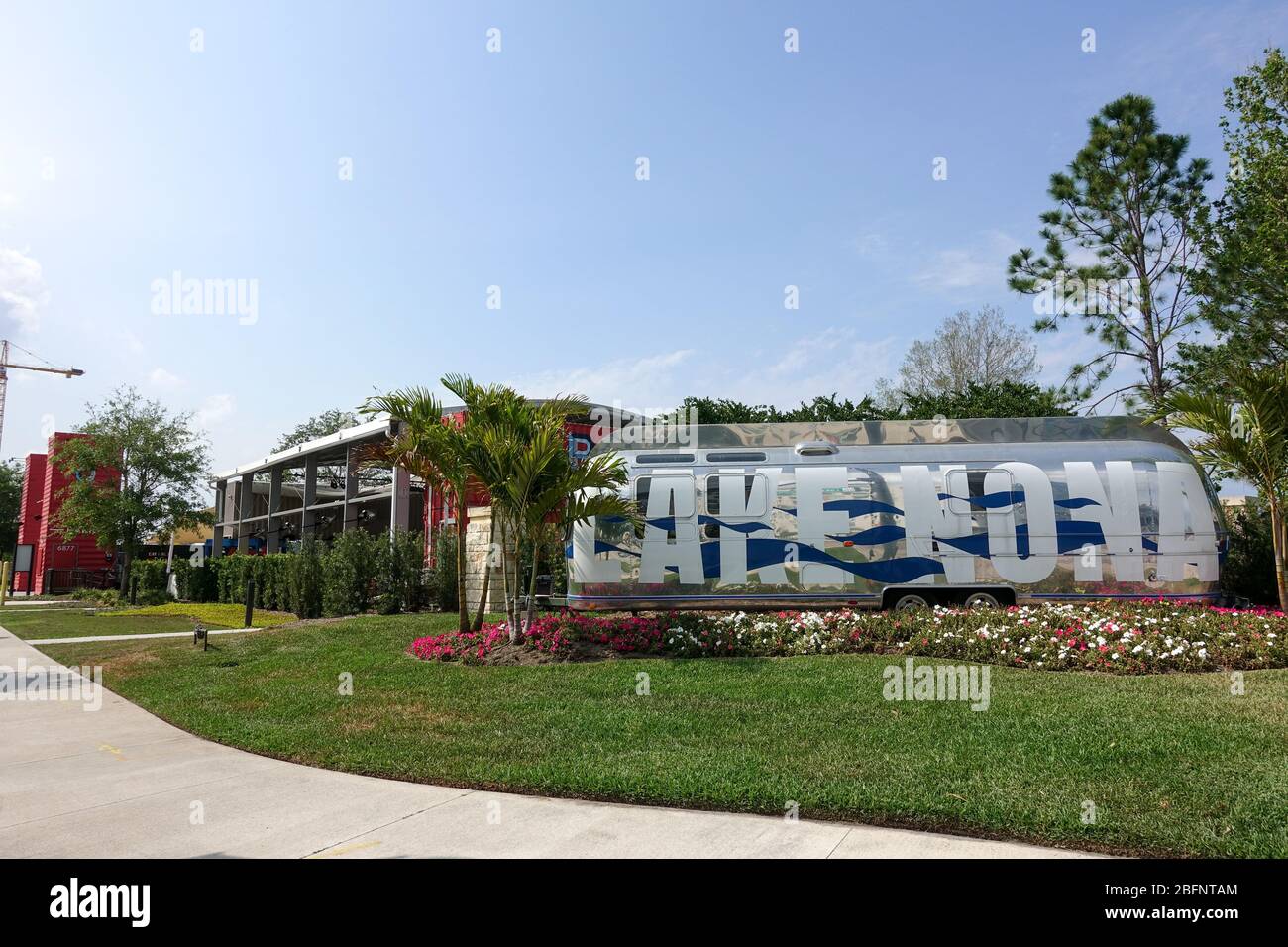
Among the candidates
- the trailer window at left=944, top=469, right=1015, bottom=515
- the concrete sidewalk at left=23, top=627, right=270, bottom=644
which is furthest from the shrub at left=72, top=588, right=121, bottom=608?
the trailer window at left=944, top=469, right=1015, bottom=515

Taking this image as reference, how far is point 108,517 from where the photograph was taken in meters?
32.9

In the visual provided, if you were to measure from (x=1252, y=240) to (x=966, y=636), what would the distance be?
54.1 feet

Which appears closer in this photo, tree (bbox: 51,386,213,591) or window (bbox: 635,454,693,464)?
window (bbox: 635,454,693,464)

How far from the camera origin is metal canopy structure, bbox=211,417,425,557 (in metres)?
25.8

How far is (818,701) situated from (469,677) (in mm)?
4334

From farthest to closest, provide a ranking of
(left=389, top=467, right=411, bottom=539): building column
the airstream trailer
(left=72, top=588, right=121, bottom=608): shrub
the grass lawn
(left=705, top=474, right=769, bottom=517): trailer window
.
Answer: (left=72, top=588, right=121, bottom=608): shrub → (left=389, top=467, right=411, bottom=539): building column → (left=705, top=474, right=769, bottom=517): trailer window → the airstream trailer → the grass lawn

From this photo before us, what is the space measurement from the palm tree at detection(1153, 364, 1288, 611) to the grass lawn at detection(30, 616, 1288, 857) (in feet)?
12.4

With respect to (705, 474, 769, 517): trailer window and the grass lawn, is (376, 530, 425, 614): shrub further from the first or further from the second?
(705, 474, 769, 517): trailer window

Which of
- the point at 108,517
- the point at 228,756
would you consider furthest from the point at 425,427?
the point at 108,517

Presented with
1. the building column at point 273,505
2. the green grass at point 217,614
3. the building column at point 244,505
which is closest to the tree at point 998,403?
the green grass at point 217,614

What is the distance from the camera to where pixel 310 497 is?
97.0 ft

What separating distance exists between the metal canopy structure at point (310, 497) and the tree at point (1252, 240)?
22.3m

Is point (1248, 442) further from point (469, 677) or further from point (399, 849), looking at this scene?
point (399, 849)

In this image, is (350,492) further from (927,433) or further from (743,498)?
(927,433)
